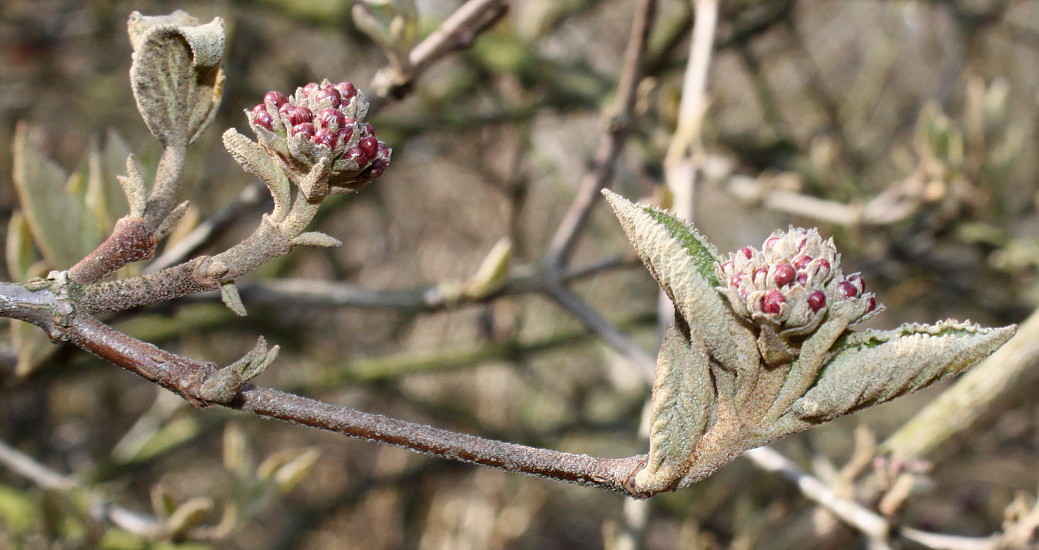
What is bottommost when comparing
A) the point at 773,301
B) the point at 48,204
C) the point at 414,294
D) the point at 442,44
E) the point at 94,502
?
the point at 94,502

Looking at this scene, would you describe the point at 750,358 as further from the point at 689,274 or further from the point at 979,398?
the point at 979,398

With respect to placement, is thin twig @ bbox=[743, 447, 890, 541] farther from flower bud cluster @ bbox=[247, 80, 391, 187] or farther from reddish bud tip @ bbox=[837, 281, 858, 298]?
flower bud cluster @ bbox=[247, 80, 391, 187]

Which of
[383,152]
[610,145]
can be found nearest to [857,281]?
[383,152]

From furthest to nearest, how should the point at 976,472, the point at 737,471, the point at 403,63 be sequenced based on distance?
1. the point at 976,472
2. the point at 737,471
3. the point at 403,63

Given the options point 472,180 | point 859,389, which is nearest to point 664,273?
point 859,389

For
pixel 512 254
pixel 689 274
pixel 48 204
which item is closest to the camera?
pixel 689 274

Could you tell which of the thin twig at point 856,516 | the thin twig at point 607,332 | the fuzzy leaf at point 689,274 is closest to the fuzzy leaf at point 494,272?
the thin twig at point 607,332

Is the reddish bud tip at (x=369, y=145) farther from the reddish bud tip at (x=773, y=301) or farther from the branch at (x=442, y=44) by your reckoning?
the branch at (x=442, y=44)

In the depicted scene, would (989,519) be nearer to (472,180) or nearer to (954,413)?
(954,413)
